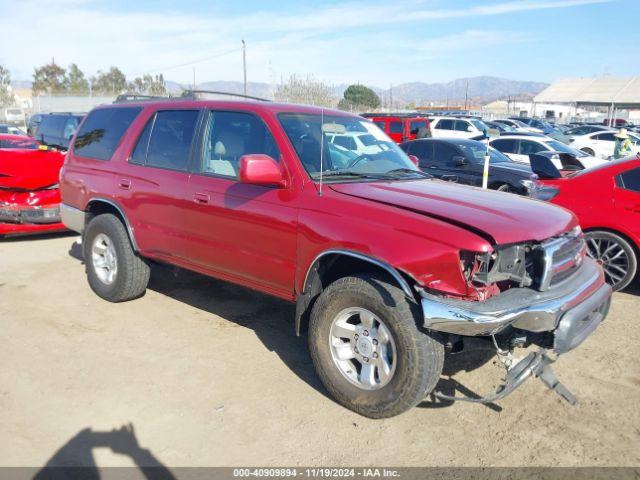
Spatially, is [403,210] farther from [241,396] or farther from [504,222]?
[241,396]

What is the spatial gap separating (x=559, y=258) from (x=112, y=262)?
13.5 ft

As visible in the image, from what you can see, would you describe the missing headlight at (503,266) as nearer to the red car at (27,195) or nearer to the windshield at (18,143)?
the red car at (27,195)

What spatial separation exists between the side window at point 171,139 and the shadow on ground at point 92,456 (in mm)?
2211

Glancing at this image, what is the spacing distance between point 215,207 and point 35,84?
6859 centimetres

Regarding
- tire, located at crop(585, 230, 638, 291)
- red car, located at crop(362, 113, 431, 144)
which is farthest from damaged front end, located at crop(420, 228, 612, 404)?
red car, located at crop(362, 113, 431, 144)

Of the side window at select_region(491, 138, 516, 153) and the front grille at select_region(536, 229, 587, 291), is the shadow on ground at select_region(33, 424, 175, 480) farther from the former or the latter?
the side window at select_region(491, 138, 516, 153)

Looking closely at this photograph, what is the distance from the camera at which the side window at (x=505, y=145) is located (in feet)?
49.8

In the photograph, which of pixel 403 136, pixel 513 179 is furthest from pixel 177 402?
pixel 403 136

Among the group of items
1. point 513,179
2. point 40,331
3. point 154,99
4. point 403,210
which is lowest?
point 40,331

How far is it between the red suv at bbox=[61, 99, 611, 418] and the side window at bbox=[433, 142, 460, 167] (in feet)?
21.5

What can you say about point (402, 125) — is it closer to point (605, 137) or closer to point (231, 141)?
point (605, 137)

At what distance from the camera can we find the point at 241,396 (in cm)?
391

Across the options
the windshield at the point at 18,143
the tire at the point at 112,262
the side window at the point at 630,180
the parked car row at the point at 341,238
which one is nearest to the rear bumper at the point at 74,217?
the parked car row at the point at 341,238

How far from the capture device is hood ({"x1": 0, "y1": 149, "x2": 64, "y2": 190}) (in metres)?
7.92
